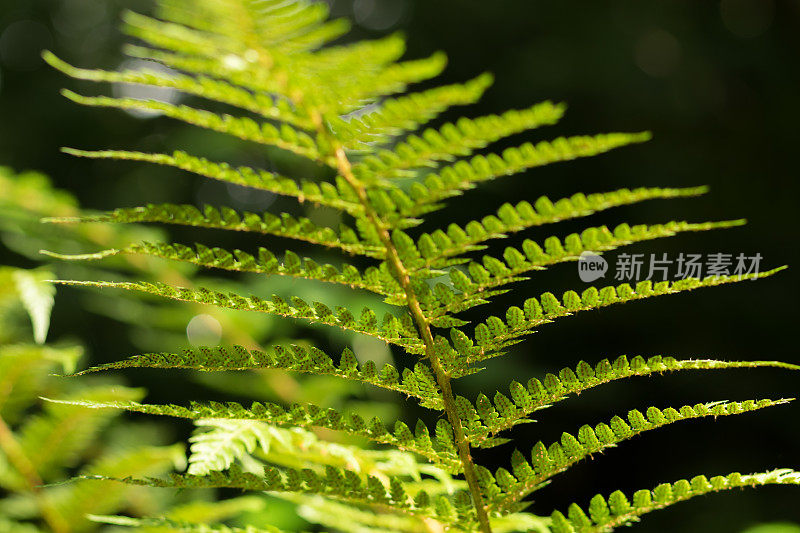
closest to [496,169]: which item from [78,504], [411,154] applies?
[411,154]

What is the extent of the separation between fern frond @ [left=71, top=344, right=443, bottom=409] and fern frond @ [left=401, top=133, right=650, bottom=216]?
5.0 inches

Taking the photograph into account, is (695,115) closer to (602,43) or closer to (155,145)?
(602,43)

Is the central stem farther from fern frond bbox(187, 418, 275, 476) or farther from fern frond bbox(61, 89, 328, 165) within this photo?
fern frond bbox(187, 418, 275, 476)

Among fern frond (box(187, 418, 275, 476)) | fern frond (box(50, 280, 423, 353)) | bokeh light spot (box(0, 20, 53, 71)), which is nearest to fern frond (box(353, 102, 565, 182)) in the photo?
fern frond (box(50, 280, 423, 353))

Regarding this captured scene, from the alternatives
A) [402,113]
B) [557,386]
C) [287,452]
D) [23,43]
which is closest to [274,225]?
[402,113]

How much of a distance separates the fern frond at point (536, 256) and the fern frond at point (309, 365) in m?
0.06

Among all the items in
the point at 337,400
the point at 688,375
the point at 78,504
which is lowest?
the point at 78,504

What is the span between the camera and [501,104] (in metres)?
2.94

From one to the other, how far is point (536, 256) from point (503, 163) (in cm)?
8

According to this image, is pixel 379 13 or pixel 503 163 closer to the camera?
pixel 503 163

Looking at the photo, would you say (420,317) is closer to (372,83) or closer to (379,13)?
(372,83)

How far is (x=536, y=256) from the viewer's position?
0.49m

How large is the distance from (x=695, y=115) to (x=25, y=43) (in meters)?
4.03

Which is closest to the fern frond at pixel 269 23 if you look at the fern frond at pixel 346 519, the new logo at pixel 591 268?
the fern frond at pixel 346 519
